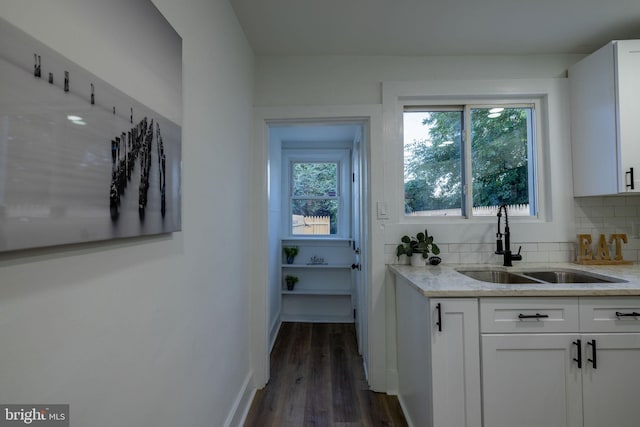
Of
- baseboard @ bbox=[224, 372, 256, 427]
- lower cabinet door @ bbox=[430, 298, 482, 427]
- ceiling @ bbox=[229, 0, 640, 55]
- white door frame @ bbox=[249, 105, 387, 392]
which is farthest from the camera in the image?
white door frame @ bbox=[249, 105, 387, 392]

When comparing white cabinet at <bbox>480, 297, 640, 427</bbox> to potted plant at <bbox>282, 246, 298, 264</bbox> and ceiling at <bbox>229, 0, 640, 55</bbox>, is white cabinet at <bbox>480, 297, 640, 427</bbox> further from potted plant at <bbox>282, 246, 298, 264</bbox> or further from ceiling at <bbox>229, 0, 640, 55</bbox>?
potted plant at <bbox>282, 246, 298, 264</bbox>

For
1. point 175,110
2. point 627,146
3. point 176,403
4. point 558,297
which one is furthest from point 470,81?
point 176,403

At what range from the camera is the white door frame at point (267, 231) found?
6.90 feet

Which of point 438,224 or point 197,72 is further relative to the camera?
point 438,224

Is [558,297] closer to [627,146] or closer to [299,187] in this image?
[627,146]

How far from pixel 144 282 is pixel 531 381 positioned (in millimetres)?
1747

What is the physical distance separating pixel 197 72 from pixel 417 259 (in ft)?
5.73

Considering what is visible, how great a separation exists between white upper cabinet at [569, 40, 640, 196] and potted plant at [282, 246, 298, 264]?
2761 millimetres

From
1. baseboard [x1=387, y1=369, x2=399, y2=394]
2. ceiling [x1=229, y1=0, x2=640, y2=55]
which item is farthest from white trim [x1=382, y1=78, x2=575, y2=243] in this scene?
baseboard [x1=387, y1=369, x2=399, y2=394]

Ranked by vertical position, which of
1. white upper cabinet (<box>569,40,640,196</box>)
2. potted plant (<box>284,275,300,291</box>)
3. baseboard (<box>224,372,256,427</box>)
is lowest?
baseboard (<box>224,372,256,427</box>)

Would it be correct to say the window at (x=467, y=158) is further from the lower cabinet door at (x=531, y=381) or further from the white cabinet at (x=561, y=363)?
the lower cabinet door at (x=531, y=381)

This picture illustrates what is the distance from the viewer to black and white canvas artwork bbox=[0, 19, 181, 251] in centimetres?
47

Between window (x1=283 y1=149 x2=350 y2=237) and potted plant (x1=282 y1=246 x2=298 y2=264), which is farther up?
window (x1=283 y1=149 x2=350 y2=237)

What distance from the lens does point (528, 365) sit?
138 centimetres
